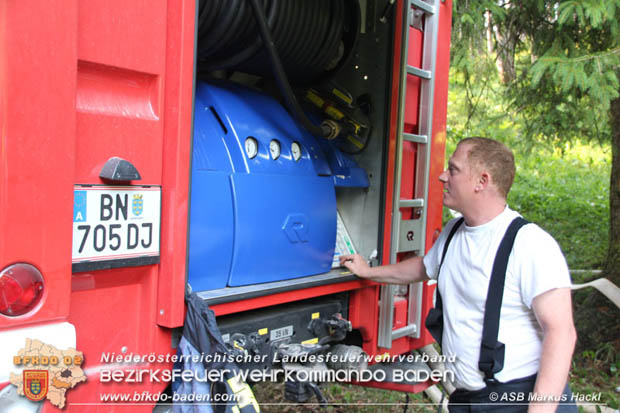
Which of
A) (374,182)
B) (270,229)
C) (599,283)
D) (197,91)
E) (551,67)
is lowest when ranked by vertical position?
(599,283)

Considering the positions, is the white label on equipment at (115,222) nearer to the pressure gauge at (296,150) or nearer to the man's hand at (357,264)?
the pressure gauge at (296,150)

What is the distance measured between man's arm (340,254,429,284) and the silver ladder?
8.5 inches

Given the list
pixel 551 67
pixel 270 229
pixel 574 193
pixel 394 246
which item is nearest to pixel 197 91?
pixel 270 229

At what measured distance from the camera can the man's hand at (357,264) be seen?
3068mm

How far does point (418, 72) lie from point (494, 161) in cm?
112

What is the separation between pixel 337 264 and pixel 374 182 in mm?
546

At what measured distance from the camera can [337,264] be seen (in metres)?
3.26

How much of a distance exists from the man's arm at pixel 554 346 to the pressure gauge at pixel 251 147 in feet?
4.54

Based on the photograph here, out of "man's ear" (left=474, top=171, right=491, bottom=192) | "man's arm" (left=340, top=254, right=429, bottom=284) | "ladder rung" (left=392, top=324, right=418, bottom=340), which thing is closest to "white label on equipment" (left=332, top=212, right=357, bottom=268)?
"man's arm" (left=340, top=254, right=429, bottom=284)

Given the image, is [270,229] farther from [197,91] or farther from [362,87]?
[362,87]

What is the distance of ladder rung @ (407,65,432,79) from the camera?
3291 mm

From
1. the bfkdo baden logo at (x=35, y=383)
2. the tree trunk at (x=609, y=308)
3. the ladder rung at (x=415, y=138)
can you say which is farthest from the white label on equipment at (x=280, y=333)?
the tree trunk at (x=609, y=308)

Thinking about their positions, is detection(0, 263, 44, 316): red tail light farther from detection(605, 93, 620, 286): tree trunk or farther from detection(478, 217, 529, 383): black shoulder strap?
detection(605, 93, 620, 286): tree trunk

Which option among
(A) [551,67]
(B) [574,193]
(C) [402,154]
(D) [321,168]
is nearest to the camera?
(D) [321,168]
